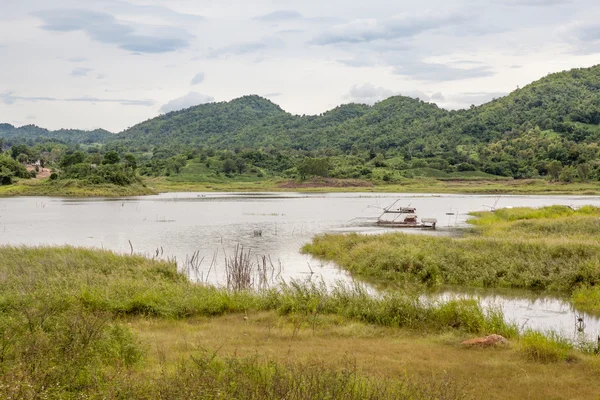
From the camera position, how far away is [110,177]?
11225cm

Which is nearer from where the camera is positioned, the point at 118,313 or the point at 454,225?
the point at 118,313

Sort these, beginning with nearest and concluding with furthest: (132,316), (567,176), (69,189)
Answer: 1. (132,316)
2. (69,189)
3. (567,176)

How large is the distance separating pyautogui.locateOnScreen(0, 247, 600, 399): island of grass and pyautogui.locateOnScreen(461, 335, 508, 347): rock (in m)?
0.21

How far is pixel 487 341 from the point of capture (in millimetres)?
12820

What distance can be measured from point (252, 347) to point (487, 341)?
533 centimetres

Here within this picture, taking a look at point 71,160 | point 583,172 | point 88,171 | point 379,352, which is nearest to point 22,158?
point 71,160

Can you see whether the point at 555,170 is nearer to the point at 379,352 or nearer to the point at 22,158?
the point at 379,352

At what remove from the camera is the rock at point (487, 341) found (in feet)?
42.0

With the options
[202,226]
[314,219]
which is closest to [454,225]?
[314,219]

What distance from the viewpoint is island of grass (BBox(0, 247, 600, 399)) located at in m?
8.08

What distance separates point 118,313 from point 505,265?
623 inches

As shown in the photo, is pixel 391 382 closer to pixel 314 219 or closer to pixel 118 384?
pixel 118 384

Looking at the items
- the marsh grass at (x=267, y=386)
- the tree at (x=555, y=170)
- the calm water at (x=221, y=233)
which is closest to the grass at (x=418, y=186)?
the tree at (x=555, y=170)

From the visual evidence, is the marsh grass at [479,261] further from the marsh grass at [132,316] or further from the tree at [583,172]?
the tree at [583,172]
